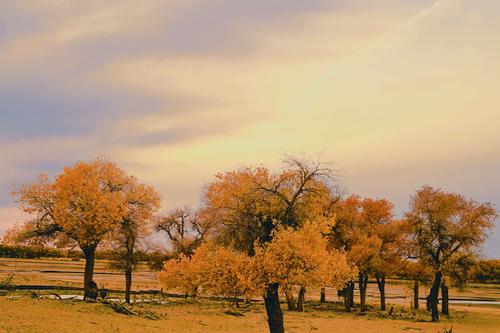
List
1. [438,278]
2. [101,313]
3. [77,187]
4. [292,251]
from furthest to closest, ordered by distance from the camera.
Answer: [438,278]
[77,187]
[101,313]
[292,251]

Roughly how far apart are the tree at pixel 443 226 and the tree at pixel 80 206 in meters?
35.3

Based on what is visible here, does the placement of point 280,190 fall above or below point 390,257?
above

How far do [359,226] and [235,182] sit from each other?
43.0m

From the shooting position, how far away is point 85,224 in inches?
2021

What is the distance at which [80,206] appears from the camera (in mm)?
51344

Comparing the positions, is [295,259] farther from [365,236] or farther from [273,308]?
[365,236]

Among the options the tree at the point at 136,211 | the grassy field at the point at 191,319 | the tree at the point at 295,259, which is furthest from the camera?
the tree at the point at 136,211

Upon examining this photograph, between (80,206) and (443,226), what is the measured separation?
41597 millimetres

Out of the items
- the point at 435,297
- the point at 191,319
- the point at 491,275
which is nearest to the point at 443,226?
the point at 435,297

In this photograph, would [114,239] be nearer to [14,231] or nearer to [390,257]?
[14,231]

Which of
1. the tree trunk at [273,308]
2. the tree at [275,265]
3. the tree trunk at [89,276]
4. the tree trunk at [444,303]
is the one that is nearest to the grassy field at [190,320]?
the tree trunk at [444,303]

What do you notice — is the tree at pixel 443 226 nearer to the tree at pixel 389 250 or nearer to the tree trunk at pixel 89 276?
the tree at pixel 389 250

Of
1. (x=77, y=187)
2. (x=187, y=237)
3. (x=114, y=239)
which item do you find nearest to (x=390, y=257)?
(x=187, y=237)

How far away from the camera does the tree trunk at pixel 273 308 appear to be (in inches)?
1277
